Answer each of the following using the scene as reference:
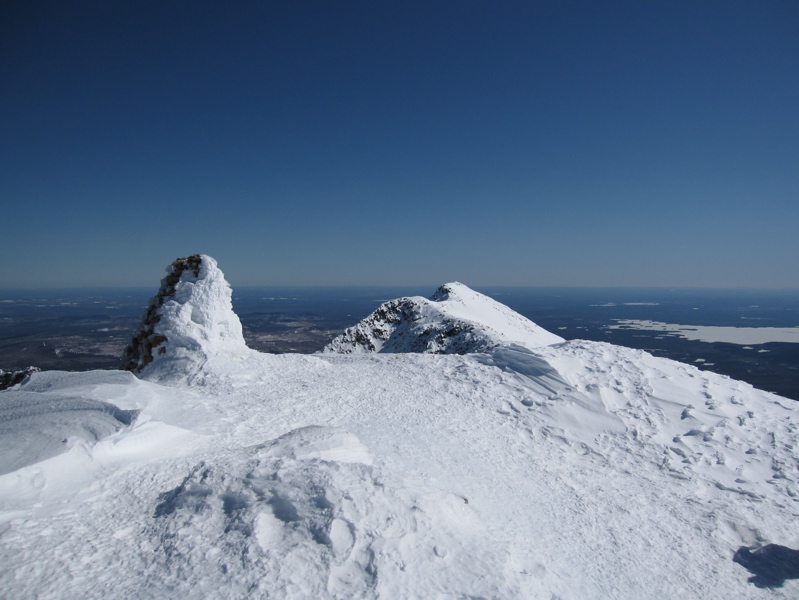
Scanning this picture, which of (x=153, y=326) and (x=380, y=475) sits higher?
(x=153, y=326)

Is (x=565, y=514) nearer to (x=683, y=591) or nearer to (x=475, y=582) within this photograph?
(x=683, y=591)

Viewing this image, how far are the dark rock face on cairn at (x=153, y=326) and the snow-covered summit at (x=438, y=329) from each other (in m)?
15.1

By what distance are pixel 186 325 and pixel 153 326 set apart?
1.62m

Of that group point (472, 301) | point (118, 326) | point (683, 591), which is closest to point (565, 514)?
point (683, 591)

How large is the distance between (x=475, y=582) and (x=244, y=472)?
12.2ft

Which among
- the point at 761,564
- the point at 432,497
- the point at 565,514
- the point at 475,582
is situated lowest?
the point at 761,564

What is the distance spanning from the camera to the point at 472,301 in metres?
37.3

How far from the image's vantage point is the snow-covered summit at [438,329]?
25.3 metres

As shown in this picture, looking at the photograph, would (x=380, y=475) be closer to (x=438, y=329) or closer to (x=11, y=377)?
(x=11, y=377)

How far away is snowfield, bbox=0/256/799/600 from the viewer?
15.9ft

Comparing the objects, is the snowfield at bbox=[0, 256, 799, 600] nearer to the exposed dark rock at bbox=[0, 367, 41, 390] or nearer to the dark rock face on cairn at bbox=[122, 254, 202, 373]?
the dark rock face on cairn at bbox=[122, 254, 202, 373]

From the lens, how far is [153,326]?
14.9 metres

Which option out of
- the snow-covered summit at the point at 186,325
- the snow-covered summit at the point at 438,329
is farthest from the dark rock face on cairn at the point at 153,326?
the snow-covered summit at the point at 438,329

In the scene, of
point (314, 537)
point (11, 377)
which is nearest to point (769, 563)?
point (314, 537)
